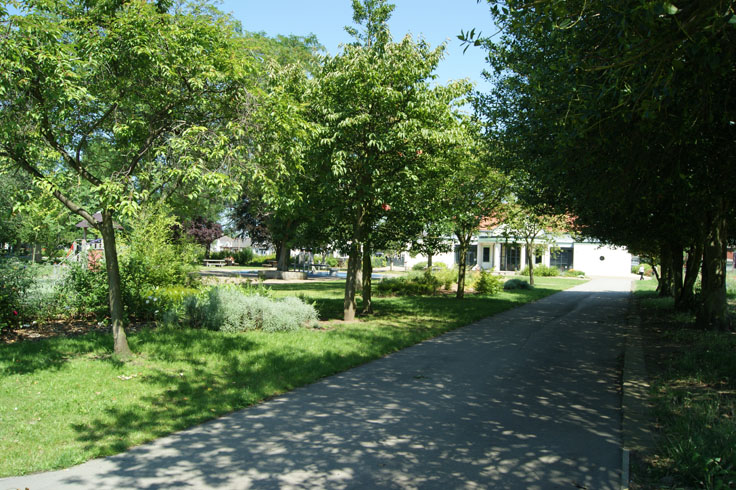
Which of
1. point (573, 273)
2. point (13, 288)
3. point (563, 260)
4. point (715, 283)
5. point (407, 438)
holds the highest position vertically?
point (563, 260)

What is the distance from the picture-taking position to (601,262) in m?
50.8

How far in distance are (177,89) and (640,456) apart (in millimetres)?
7512

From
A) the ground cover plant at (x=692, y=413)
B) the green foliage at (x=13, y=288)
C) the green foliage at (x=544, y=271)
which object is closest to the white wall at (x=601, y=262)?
the green foliage at (x=544, y=271)

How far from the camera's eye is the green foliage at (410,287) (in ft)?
74.6

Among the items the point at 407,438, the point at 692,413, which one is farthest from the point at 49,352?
the point at 692,413

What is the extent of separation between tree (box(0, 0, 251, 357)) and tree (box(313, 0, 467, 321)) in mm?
3286

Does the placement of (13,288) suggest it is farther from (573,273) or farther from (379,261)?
(379,261)

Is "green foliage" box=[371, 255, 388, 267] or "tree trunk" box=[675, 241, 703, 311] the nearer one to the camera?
"tree trunk" box=[675, 241, 703, 311]

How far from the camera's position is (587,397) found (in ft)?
21.2

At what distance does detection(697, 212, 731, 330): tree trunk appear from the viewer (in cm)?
1157

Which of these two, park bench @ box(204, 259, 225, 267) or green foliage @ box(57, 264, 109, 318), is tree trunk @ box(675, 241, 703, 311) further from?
park bench @ box(204, 259, 225, 267)

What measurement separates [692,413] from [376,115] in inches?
326

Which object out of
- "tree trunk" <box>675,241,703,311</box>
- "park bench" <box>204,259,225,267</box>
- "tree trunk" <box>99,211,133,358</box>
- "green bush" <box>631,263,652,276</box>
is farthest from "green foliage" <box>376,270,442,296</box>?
"green bush" <box>631,263,652,276</box>

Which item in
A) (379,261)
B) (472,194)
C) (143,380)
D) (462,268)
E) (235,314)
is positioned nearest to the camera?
(143,380)
